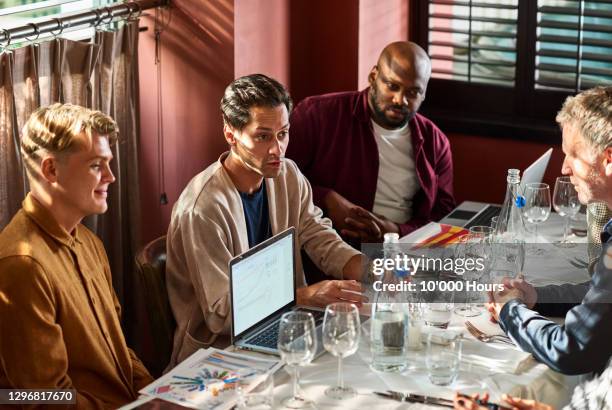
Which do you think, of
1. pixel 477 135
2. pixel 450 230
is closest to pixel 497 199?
pixel 477 135

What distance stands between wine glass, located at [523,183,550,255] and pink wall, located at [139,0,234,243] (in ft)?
3.68

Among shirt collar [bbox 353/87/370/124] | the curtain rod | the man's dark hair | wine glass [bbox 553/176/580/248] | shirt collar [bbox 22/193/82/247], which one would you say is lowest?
wine glass [bbox 553/176/580/248]

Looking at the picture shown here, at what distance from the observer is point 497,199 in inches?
172

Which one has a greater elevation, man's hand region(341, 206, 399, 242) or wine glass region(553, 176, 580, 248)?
wine glass region(553, 176, 580, 248)

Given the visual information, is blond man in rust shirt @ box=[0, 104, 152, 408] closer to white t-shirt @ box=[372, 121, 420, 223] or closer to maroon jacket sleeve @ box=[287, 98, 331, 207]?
maroon jacket sleeve @ box=[287, 98, 331, 207]

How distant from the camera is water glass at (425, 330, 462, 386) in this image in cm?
212

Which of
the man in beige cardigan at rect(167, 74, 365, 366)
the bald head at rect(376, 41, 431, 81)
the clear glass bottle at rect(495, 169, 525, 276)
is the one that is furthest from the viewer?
the bald head at rect(376, 41, 431, 81)

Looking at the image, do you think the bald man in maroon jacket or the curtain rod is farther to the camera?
the bald man in maroon jacket

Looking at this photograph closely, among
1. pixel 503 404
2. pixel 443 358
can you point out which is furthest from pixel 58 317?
pixel 503 404

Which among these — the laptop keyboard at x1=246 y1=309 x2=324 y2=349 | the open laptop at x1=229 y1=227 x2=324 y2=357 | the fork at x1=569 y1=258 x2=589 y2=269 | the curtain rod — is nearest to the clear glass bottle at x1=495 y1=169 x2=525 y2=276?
the fork at x1=569 y1=258 x2=589 y2=269

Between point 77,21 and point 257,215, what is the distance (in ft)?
2.76

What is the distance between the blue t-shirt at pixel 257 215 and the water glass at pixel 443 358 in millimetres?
813

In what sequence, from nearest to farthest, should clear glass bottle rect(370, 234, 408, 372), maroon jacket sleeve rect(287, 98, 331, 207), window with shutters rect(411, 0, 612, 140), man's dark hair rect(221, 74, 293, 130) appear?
1. clear glass bottle rect(370, 234, 408, 372)
2. man's dark hair rect(221, 74, 293, 130)
3. maroon jacket sleeve rect(287, 98, 331, 207)
4. window with shutters rect(411, 0, 612, 140)

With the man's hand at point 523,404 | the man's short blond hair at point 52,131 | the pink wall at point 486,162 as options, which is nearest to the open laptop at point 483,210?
the pink wall at point 486,162
